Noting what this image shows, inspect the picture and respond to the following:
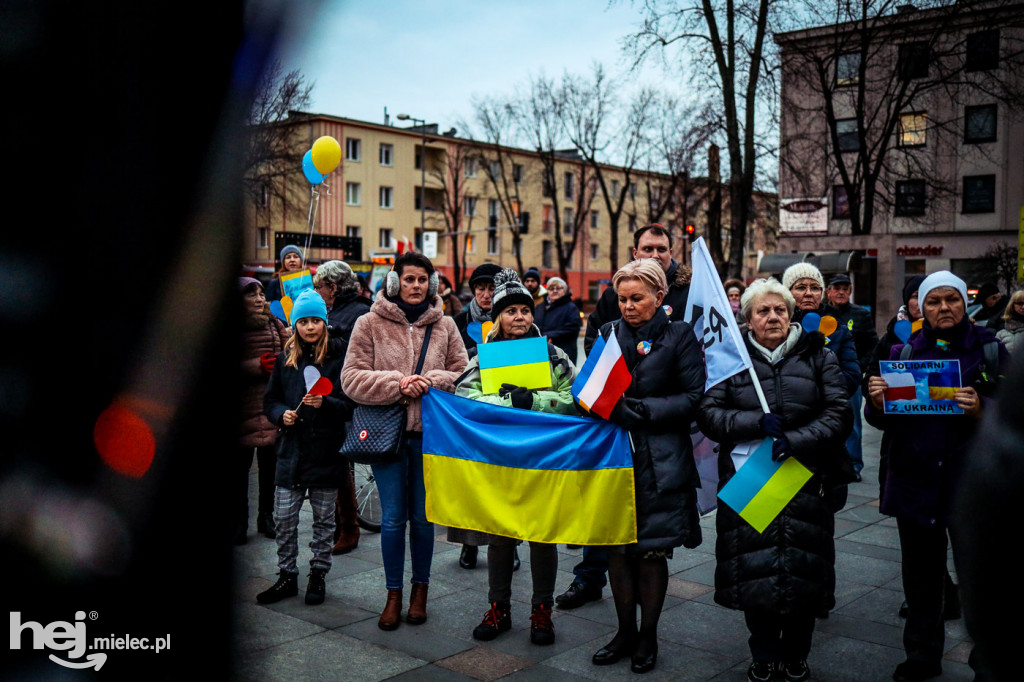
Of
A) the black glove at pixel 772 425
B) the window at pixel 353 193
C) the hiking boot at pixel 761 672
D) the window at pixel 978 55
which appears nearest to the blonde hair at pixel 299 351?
the black glove at pixel 772 425

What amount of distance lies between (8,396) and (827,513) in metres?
3.77

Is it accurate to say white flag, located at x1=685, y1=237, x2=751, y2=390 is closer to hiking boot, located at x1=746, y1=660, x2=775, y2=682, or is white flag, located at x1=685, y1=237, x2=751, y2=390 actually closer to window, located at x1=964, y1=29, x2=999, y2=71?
hiking boot, located at x1=746, y1=660, x2=775, y2=682

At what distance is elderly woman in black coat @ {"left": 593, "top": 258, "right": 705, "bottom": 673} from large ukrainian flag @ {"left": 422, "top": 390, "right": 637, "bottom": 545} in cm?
11

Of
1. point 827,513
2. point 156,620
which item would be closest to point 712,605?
point 827,513

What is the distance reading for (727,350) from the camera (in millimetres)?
4465

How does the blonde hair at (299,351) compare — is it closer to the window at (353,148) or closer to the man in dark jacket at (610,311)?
the man in dark jacket at (610,311)

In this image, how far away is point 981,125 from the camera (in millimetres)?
43625

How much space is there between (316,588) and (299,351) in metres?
1.55

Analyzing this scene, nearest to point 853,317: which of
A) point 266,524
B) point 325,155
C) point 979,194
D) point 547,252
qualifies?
point 266,524

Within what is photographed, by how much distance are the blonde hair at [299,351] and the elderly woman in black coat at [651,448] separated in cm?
217

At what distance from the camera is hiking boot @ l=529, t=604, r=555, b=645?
15.6ft

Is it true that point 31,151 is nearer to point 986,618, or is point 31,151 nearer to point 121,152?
point 121,152

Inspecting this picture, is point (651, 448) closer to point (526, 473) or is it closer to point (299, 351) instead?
point (526, 473)

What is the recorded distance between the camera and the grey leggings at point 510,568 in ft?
15.9
